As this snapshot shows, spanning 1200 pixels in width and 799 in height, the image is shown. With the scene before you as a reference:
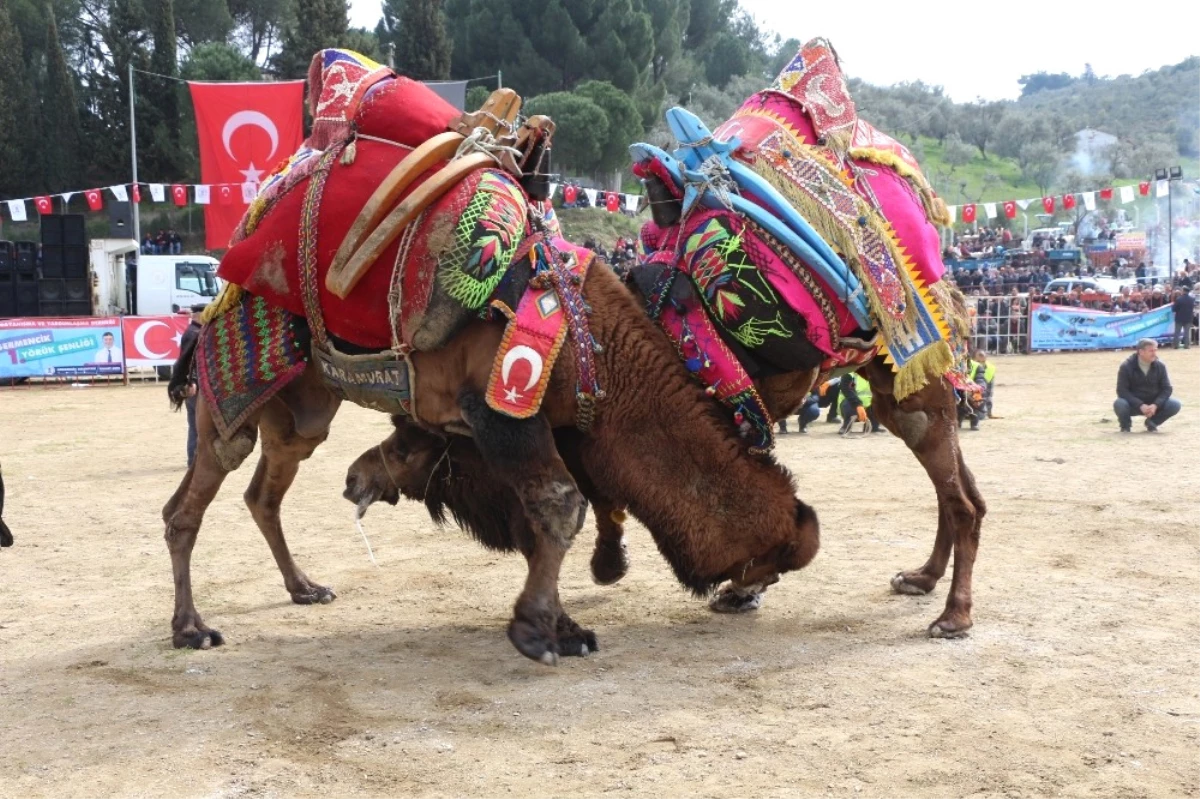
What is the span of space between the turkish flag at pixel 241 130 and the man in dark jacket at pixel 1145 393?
17.1 m

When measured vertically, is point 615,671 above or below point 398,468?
below

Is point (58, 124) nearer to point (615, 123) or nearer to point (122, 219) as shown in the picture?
point (122, 219)

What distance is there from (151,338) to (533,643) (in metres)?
19.4

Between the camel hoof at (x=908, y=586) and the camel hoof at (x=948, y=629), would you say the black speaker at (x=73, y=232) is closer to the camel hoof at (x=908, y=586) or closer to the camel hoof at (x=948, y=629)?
the camel hoof at (x=908, y=586)

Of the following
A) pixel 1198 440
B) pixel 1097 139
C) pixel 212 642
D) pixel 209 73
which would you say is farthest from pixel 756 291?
pixel 1097 139

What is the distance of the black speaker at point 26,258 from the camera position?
2588 centimetres

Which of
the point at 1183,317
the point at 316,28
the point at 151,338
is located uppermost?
the point at 316,28

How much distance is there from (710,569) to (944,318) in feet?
5.93

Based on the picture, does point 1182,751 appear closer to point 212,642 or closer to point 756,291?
point 756,291

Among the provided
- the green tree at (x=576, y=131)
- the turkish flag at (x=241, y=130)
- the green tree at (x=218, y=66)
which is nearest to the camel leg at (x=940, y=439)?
the turkish flag at (x=241, y=130)

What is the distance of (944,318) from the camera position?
5.74 metres

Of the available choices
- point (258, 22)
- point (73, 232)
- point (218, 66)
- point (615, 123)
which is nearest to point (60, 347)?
point (73, 232)

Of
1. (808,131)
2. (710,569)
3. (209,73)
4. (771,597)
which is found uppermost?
(209,73)

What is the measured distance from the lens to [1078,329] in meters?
27.5
